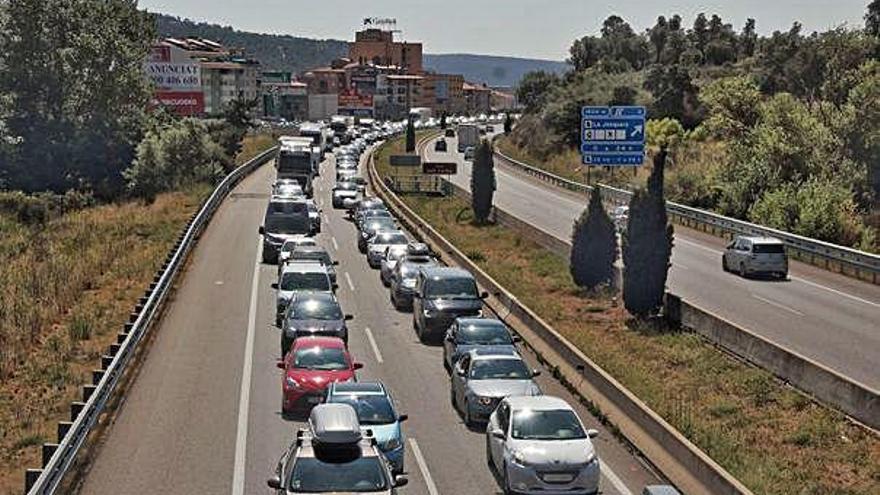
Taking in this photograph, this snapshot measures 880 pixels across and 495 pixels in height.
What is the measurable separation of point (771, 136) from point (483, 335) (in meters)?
42.6

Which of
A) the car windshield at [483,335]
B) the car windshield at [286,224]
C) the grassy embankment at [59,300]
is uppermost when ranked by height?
the car windshield at [483,335]

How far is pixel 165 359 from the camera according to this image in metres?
27.5

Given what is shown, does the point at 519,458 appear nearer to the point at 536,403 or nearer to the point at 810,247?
the point at 536,403

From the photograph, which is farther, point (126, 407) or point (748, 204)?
point (748, 204)

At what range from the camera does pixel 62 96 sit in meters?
86.2

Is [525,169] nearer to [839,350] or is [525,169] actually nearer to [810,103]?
[810,103]

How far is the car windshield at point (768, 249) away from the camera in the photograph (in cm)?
4162

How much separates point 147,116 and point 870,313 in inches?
2782

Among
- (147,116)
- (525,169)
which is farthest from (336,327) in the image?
(525,169)

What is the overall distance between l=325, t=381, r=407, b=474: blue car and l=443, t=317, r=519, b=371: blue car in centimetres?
545

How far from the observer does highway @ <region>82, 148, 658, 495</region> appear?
1822 cm

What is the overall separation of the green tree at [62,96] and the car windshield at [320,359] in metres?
64.6

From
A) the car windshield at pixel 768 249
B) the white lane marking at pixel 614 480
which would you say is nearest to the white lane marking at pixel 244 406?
the white lane marking at pixel 614 480

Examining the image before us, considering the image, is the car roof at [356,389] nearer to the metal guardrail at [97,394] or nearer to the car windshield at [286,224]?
the metal guardrail at [97,394]
